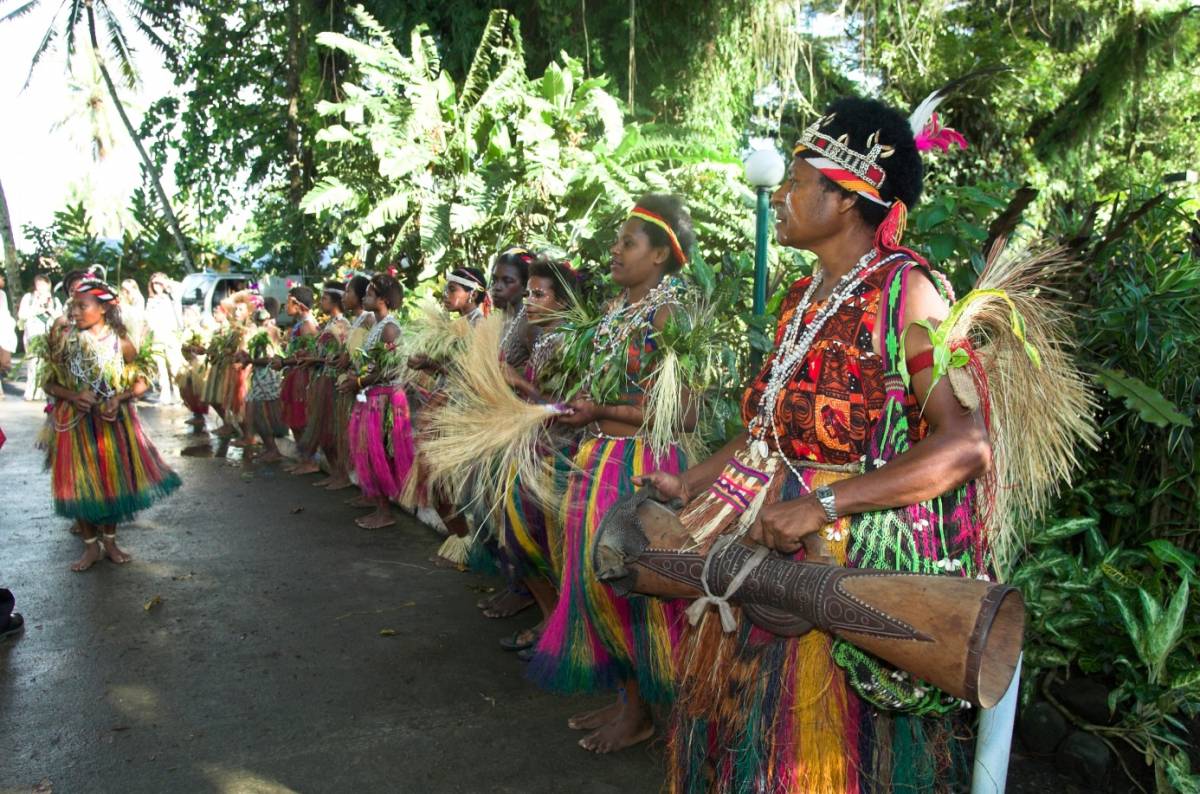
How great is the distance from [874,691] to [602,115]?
7737 mm

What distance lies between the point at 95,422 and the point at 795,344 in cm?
511

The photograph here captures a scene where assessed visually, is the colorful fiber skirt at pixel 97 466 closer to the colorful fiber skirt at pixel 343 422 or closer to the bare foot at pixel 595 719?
the colorful fiber skirt at pixel 343 422

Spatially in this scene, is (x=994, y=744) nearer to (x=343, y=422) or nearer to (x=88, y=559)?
(x=88, y=559)

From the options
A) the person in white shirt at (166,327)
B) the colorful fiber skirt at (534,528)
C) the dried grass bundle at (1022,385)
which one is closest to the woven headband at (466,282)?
the colorful fiber skirt at (534,528)

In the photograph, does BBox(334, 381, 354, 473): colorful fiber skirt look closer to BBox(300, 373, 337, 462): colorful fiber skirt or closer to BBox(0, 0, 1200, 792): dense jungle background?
BBox(300, 373, 337, 462): colorful fiber skirt

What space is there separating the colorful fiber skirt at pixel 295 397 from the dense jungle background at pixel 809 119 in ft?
6.32

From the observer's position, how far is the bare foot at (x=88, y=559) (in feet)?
18.3

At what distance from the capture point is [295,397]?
8.71m

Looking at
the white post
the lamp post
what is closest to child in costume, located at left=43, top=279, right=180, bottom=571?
the lamp post

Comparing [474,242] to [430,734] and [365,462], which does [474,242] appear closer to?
[365,462]

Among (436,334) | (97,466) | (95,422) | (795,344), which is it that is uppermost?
(795,344)

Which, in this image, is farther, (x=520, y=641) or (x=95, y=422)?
(x=95, y=422)

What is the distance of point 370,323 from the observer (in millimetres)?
7141

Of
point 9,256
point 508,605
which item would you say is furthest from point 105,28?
point 508,605
